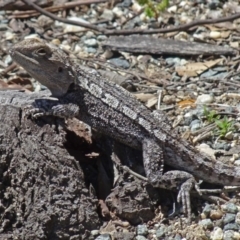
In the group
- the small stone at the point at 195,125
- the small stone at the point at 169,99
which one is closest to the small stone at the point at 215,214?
the small stone at the point at 195,125

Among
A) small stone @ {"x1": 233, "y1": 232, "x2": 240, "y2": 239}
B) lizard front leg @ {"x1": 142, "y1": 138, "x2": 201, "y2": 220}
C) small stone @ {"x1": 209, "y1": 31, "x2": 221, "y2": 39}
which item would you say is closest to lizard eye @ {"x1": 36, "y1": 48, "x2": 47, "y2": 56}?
lizard front leg @ {"x1": 142, "y1": 138, "x2": 201, "y2": 220}

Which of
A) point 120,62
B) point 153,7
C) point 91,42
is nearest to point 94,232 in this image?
point 120,62

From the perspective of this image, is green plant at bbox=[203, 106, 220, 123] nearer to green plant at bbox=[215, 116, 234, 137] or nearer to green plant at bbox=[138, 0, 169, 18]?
green plant at bbox=[215, 116, 234, 137]

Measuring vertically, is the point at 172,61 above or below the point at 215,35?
below

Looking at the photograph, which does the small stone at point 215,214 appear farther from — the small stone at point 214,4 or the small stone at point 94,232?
the small stone at point 214,4

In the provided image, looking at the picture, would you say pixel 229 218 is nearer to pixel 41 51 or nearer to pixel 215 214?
pixel 215 214

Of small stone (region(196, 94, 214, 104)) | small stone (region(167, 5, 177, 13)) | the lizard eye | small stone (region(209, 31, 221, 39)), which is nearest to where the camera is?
the lizard eye
